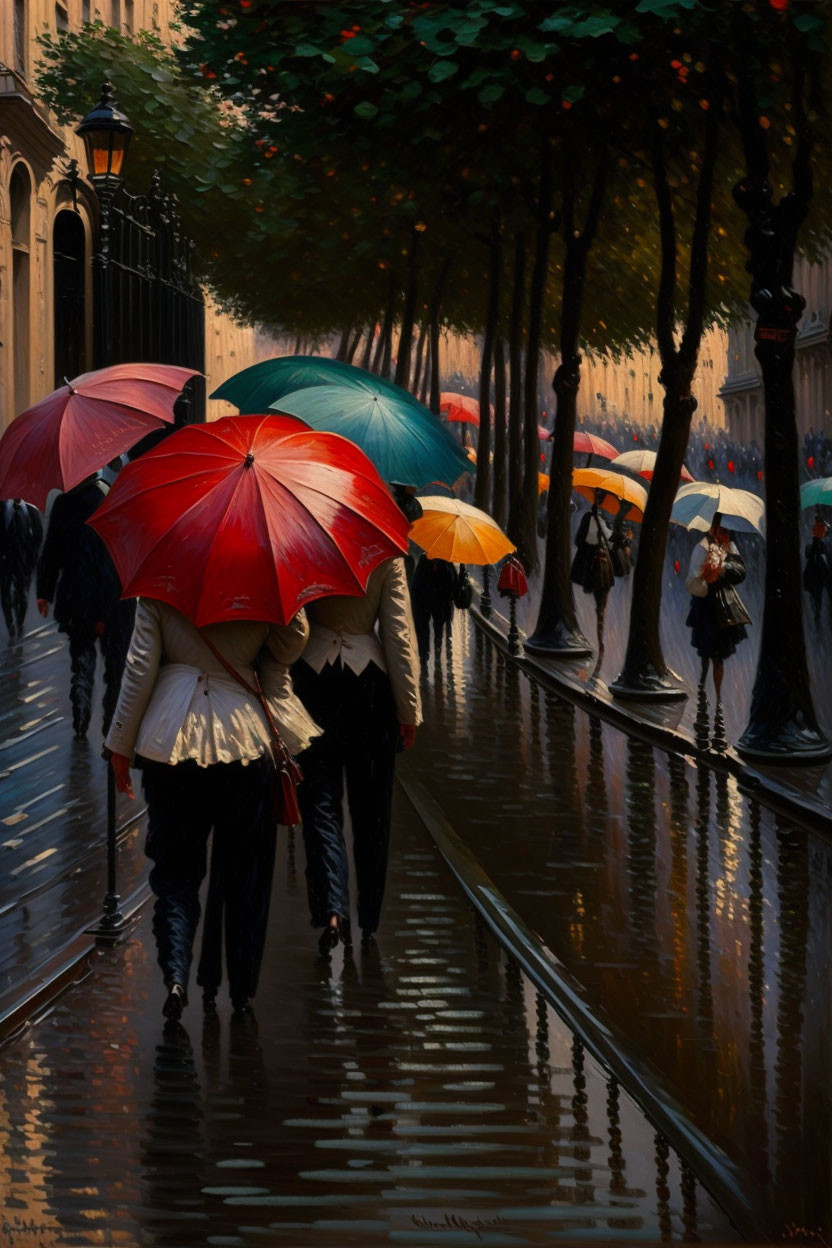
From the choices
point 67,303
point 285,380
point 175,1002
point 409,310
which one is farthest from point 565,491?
point 175,1002

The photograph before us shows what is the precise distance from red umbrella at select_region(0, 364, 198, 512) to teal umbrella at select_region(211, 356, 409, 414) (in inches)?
34.4

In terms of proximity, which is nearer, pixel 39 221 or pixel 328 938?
pixel 328 938

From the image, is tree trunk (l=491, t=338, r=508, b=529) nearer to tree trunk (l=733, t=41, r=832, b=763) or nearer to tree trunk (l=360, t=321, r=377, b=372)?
tree trunk (l=360, t=321, r=377, b=372)

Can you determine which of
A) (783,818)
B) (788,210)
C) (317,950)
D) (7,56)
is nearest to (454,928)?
(317,950)

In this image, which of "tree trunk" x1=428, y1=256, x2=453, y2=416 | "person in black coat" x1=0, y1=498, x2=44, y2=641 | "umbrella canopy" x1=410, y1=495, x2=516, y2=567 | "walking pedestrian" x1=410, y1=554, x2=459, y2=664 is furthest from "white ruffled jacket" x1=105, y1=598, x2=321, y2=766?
"tree trunk" x1=428, y1=256, x2=453, y2=416

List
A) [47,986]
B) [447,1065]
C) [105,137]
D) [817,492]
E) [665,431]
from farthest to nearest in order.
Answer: [665,431] → [105,137] → [47,986] → [447,1065] → [817,492]

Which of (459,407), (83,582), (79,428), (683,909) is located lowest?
(683,909)

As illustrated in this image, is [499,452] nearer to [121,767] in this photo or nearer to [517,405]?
[517,405]

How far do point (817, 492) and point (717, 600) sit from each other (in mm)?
5494

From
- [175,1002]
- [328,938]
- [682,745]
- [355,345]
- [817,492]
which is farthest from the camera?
[355,345]

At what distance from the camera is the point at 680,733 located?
48.6ft

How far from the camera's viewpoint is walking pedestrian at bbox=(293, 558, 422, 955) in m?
7.75

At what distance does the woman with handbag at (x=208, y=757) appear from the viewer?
652cm

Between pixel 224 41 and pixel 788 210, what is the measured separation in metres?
4.27
